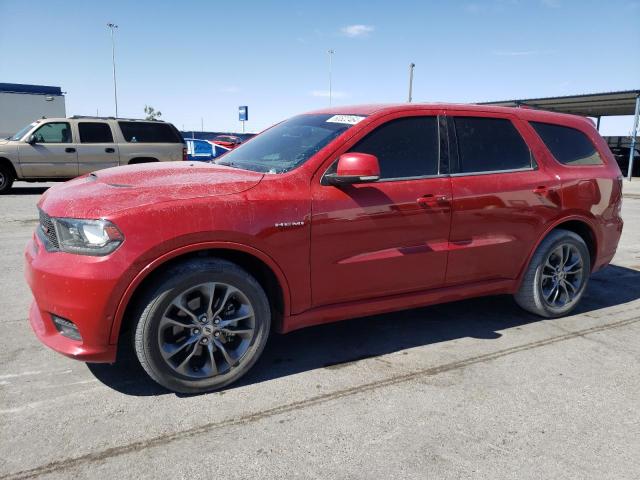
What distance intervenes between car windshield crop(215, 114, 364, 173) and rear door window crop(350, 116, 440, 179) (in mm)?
194

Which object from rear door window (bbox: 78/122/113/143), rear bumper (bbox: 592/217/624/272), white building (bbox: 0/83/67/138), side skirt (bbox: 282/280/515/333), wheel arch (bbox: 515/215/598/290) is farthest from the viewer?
white building (bbox: 0/83/67/138)

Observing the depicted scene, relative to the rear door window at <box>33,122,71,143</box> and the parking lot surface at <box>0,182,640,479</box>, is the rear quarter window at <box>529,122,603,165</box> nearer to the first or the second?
the parking lot surface at <box>0,182,640,479</box>

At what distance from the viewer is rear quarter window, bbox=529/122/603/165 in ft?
13.8

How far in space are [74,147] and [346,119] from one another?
38.3ft

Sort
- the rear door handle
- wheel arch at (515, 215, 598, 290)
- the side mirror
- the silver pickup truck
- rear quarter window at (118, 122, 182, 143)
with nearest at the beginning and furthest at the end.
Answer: the side mirror < the rear door handle < wheel arch at (515, 215, 598, 290) < the silver pickup truck < rear quarter window at (118, 122, 182, 143)

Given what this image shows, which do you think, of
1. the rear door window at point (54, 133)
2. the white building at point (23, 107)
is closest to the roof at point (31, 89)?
the white building at point (23, 107)

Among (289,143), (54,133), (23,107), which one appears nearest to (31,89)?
→ (23,107)

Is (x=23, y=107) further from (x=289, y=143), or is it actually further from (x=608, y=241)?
(x=608, y=241)

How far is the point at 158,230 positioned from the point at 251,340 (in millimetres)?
883

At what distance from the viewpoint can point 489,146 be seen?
3.84 metres

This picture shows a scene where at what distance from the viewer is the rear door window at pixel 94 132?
1305 cm

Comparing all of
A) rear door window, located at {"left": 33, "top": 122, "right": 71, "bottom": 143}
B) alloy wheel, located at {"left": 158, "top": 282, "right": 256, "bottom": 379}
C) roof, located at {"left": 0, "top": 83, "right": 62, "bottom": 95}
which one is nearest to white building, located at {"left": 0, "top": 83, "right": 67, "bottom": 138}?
roof, located at {"left": 0, "top": 83, "right": 62, "bottom": 95}

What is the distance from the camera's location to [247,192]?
2883mm

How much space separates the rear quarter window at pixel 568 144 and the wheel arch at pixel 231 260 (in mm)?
2640
